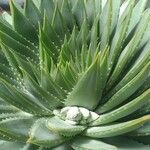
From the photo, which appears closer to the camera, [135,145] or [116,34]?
[135,145]

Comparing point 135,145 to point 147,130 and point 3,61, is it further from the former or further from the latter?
point 3,61

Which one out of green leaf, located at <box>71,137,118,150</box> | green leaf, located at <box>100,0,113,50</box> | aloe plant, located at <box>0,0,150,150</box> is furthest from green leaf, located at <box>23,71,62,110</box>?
green leaf, located at <box>100,0,113,50</box>

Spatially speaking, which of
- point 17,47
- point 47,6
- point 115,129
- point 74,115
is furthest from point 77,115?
point 47,6

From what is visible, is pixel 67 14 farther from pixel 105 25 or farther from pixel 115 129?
pixel 115 129

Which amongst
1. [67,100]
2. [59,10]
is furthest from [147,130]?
[59,10]

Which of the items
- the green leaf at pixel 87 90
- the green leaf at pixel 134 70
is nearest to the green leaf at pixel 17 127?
the green leaf at pixel 87 90
